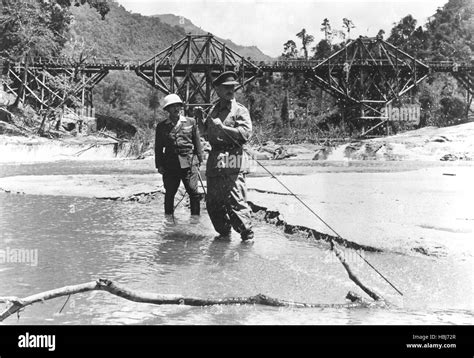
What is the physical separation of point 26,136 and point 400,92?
878 inches

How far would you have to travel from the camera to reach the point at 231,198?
497 centimetres

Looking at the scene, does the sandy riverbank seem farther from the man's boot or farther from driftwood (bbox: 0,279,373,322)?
driftwood (bbox: 0,279,373,322)

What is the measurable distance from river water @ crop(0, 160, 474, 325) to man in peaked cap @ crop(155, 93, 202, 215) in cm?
59

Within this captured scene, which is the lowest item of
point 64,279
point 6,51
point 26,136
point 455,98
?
point 64,279

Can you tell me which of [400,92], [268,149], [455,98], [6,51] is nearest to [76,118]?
[6,51]

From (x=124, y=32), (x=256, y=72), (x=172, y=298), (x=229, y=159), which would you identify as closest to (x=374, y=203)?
(x=229, y=159)

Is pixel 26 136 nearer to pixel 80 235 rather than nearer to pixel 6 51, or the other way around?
pixel 6 51

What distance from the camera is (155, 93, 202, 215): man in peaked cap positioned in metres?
6.60

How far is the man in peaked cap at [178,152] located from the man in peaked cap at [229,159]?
156cm

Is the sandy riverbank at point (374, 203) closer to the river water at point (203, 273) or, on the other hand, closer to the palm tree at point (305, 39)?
the river water at point (203, 273)

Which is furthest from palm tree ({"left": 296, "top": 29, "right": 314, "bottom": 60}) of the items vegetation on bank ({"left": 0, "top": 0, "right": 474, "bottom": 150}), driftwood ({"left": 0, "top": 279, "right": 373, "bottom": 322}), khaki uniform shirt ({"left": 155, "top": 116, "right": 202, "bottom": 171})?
driftwood ({"left": 0, "top": 279, "right": 373, "bottom": 322})

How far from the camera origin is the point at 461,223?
5262mm

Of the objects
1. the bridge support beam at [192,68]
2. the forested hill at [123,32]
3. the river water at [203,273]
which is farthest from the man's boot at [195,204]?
the forested hill at [123,32]

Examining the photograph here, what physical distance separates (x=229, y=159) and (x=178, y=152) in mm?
1770
